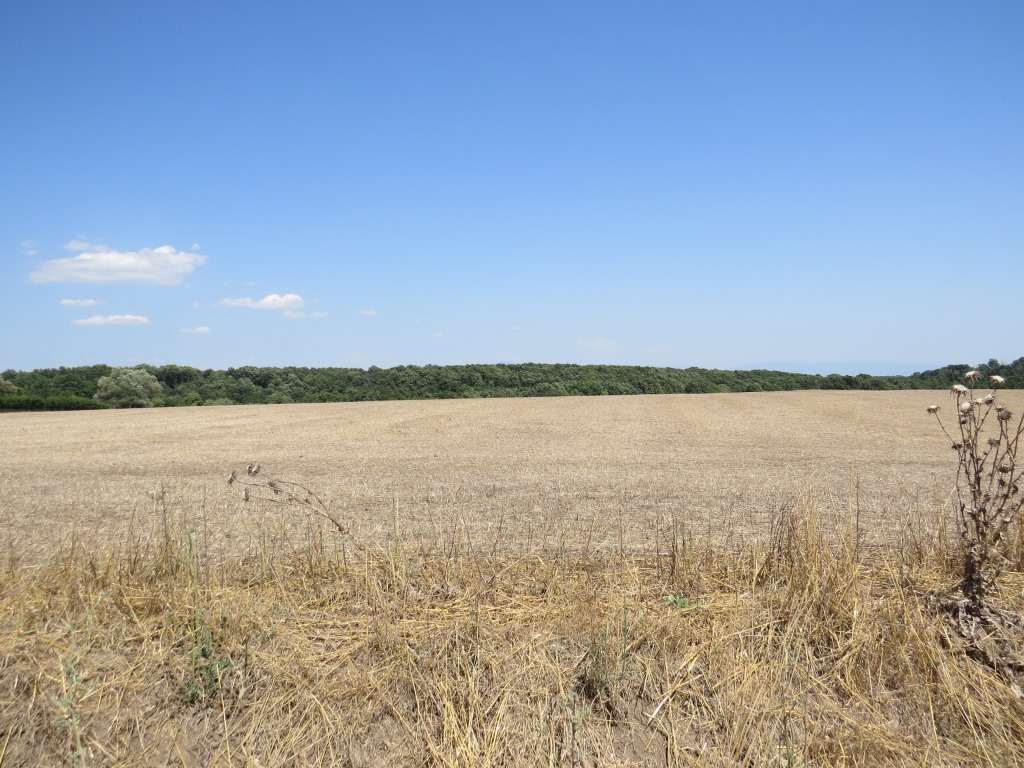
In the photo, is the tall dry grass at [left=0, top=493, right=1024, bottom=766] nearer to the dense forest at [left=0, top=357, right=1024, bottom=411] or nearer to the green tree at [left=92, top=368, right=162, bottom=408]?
the green tree at [left=92, top=368, right=162, bottom=408]

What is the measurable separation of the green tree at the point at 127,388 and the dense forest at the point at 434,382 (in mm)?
527

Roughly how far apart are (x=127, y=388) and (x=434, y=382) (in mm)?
17758

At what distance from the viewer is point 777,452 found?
1369 centimetres

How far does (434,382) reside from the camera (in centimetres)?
4322

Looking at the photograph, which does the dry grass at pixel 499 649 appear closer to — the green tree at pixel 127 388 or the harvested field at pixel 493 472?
the harvested field at pixel 493 472

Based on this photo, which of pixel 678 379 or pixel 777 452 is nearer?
pixel 777 452

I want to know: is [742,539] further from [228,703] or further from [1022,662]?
[228,703]

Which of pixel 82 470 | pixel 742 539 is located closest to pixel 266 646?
pixel 742 539

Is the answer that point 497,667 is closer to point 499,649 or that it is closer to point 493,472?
point 499,649

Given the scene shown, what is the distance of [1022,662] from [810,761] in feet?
4.69

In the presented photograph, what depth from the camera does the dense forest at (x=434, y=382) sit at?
113 ft

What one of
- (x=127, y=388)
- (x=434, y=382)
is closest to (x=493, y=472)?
(x=127, y=388)

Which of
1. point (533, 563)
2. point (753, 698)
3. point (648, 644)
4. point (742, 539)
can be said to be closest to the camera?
point (753, 698)

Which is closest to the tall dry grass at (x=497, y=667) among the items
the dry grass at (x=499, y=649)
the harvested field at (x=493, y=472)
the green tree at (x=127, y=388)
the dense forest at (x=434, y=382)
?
the dry grass at (x=499, y=649)
